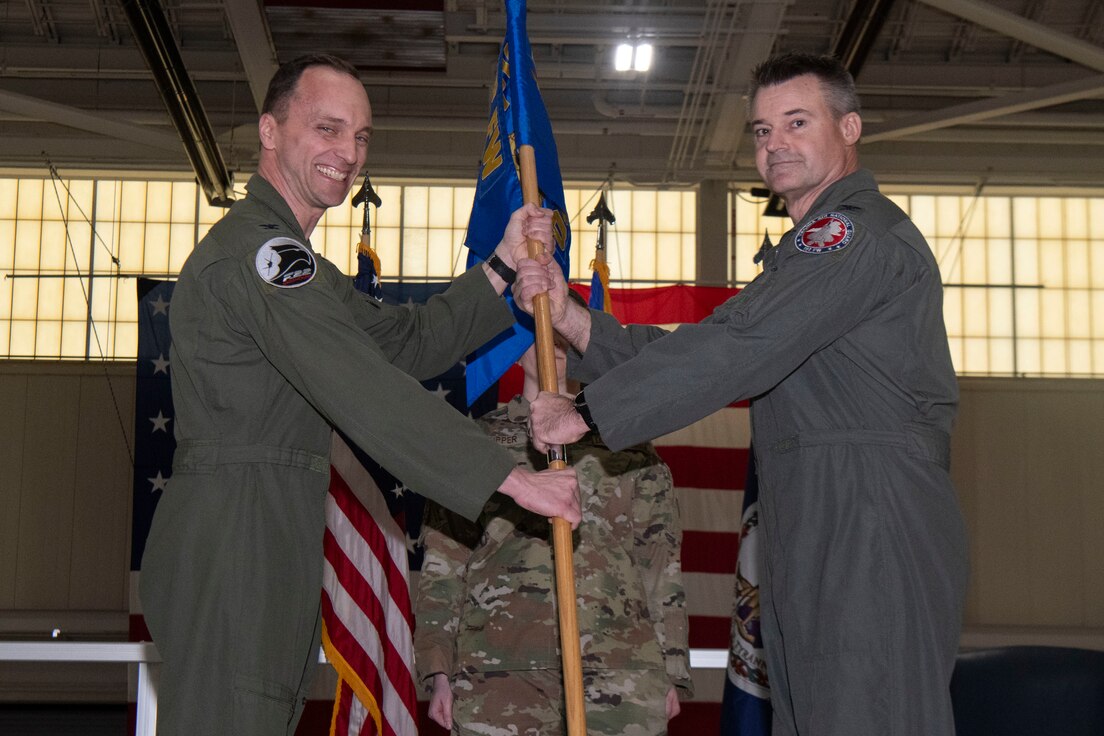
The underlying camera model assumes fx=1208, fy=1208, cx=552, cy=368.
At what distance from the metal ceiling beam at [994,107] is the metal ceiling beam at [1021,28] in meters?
0.36

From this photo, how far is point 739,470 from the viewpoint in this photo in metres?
7.71

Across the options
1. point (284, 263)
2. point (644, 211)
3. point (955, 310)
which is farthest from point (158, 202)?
point (284, 263)

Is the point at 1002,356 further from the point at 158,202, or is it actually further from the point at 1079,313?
the point at 158,202

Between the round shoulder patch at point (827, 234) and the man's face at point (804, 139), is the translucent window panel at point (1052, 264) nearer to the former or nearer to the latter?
the man's face at point (804, 139)

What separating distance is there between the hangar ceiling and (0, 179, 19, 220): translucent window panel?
1.28ft

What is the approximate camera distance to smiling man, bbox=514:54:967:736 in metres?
2.23

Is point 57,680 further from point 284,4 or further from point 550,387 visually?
point 550,387

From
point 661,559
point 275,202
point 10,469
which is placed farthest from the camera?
point 10,469

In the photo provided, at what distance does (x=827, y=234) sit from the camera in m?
2.39

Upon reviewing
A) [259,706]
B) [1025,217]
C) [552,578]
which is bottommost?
[259,706]

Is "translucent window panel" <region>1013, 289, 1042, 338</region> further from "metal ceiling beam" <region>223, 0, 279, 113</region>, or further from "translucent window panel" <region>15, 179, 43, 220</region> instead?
"translucent window panel" <region>15, 179, 43, 220</region>

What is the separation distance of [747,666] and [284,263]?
239cm

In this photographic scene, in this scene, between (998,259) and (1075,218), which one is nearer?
(998,259)

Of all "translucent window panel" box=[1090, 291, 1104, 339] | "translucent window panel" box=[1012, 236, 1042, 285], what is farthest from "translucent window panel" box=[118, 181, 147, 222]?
"translucent window panel" box=[1090, 291, 1104, 339]
